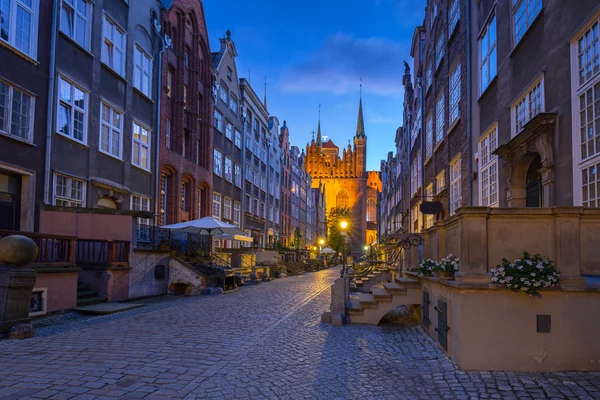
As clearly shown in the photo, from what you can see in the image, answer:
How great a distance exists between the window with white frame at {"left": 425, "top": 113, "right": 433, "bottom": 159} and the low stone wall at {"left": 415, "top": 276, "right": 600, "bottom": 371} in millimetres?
16330

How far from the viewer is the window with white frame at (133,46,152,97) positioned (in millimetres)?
20875

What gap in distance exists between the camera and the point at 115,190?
61.6ft

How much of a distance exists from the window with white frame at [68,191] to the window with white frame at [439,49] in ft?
47.4

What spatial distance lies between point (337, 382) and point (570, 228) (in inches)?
143

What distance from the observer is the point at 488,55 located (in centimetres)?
1384

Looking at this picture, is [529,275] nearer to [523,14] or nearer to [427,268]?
[427,268]

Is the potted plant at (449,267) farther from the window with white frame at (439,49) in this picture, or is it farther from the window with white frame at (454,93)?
the window with white frame at (439,49)

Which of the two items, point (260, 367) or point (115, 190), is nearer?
point (260, 367)

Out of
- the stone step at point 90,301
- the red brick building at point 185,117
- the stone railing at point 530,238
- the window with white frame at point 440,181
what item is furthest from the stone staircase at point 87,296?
the window with white frame at point 440,181

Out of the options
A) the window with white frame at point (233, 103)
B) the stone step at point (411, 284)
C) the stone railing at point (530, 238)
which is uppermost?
the window with white frame at point (233, 103)

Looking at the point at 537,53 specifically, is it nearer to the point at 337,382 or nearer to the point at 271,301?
the point at 337,382

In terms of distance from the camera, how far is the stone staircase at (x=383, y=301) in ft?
33.4

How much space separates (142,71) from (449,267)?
18133mm

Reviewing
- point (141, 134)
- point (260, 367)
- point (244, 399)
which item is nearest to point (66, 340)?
point (260, 367)
